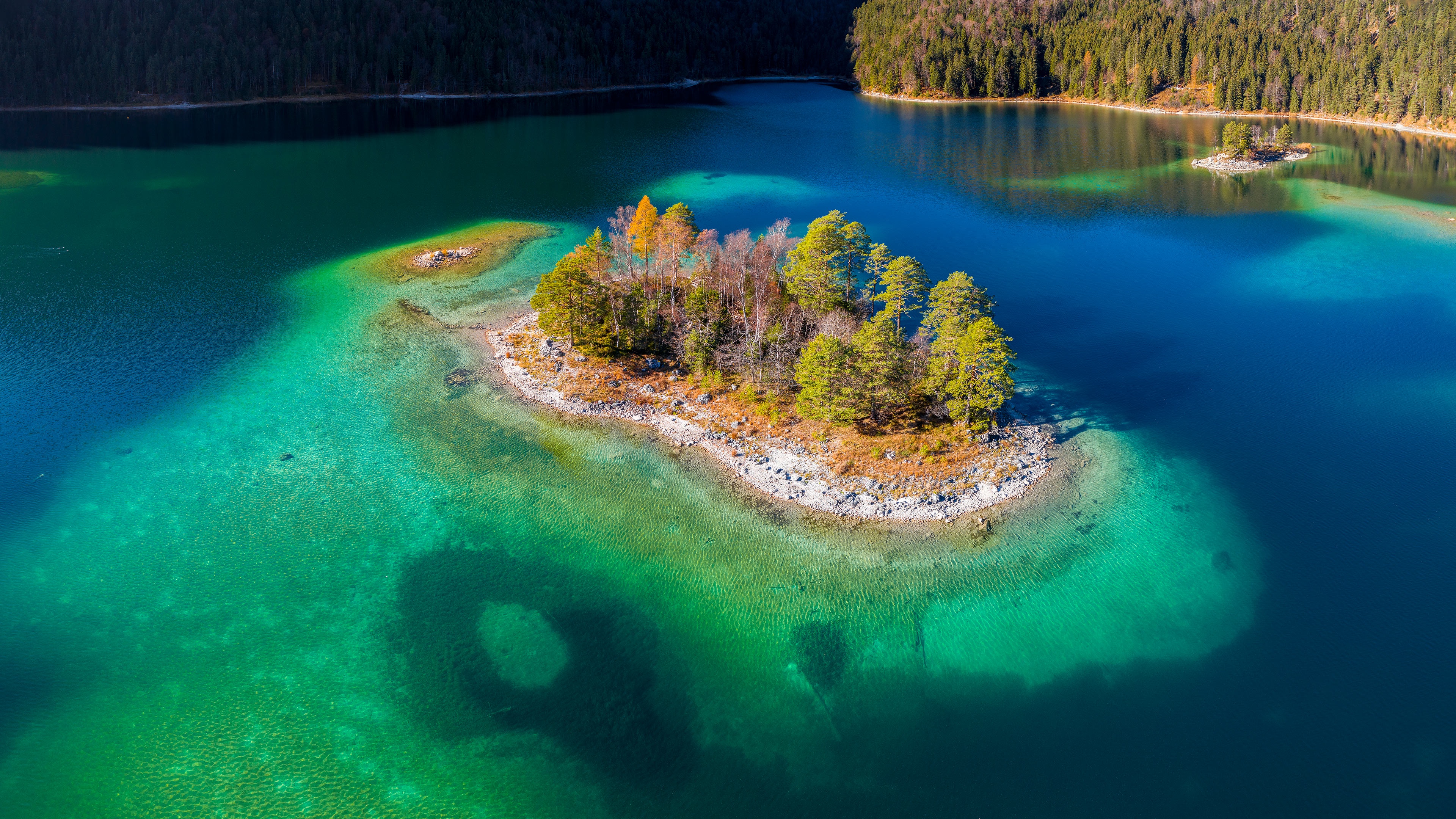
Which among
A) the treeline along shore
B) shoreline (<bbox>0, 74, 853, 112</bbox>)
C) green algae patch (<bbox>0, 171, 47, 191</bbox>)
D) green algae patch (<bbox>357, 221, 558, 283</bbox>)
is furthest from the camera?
shoreline (<bbox>0, 74, 853, 112</bbox>)

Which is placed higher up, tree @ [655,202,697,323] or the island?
tree @ [655,202,697,323]

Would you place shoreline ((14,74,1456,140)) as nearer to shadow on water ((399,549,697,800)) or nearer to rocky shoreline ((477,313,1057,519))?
rocky shoreline ((477,313,1057,519))

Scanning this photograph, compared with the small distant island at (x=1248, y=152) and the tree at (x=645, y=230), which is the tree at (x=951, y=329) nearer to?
the tree at (x=645, y=230)

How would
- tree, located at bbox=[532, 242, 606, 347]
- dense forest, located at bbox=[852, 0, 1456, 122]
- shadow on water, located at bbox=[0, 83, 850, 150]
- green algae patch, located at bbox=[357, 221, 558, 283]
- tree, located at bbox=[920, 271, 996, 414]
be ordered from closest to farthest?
tree, located at bbox=[920, 271, 996, 414] < tree, located at bbox=[532, 242, 606, 347] < green algae patch, located at bbox=[357, 221, 558, 283] < shadow on water, located at bbox=[0, 83, 850, 150] < dense forest, located at bbox=[852, 0, 1456, 122]

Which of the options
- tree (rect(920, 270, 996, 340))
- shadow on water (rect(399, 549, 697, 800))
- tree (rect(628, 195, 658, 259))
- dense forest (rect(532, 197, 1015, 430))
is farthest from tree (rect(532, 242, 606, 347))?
tree (rect(920, 270, 996, 340))

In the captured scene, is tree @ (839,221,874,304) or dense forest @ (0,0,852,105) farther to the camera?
dense forest @ (0,0,852,105)

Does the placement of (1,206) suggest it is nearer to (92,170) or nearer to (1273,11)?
(92,170)

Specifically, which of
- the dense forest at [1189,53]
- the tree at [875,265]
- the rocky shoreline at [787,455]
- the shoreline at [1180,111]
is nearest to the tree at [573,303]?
the rocky shoreline at [787,455]
